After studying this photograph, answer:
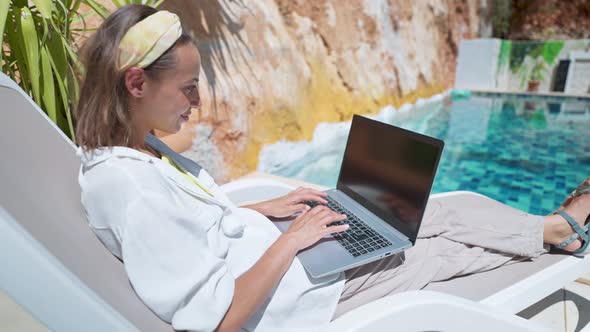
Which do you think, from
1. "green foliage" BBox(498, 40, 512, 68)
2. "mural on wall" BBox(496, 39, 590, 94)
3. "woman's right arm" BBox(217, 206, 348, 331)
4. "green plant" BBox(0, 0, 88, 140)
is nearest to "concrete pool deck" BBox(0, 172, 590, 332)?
"green plant" BBox(0, 0, 88, 140)

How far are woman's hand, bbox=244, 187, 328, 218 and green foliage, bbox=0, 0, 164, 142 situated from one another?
88cm

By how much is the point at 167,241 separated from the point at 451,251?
0.97 meters

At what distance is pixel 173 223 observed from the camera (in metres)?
0.74

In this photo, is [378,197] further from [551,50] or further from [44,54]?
[551,50]

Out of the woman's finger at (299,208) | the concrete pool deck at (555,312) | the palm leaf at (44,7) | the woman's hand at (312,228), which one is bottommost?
the concrete pool deck at (555,312)

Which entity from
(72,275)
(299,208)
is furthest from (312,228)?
(72,275)

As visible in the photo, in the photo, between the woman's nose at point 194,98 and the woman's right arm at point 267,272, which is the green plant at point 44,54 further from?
the woman's right arm at point 267,272

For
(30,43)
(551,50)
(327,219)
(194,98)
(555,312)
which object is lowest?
(555,312)

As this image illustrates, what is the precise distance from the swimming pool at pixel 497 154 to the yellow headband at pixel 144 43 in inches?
140

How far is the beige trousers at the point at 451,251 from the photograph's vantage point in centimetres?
112

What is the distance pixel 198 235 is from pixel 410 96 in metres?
9.13

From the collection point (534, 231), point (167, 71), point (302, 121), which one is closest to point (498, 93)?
point (302, 121)

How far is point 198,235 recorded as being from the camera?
2.60ft

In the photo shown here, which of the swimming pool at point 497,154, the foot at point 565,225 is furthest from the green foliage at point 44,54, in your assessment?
the swimming pool at point 497,154
